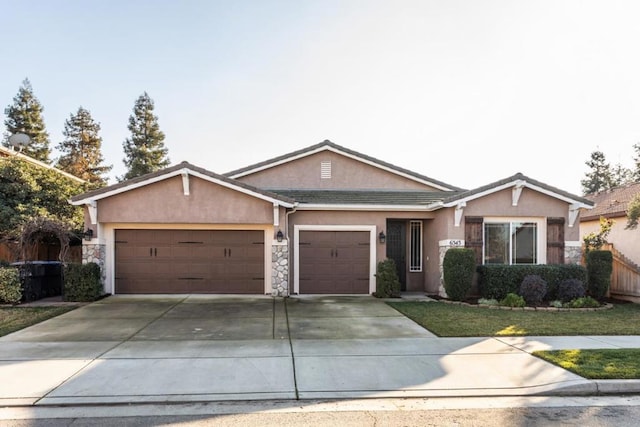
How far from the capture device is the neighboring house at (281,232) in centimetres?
1326

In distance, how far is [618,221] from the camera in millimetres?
16891

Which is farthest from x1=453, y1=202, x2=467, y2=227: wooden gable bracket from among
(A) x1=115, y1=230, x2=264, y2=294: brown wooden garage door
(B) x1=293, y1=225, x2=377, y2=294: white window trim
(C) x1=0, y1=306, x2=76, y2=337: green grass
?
(C) x1=0, y1=306, x2=76, y2=337: green grass

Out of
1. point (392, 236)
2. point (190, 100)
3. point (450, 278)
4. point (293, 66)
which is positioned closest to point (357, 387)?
point (450, 278)

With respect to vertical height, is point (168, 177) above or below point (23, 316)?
above

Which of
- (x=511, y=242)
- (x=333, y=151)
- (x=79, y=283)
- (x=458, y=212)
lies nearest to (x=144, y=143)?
(x=333, y=151)

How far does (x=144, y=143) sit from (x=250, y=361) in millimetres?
46207

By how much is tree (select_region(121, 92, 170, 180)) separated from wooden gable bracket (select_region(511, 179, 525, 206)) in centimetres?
4038

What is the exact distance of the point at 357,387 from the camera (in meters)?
5.64

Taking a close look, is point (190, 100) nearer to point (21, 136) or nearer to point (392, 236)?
point (21, 136)

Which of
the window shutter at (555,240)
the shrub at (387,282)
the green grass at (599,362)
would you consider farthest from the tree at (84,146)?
the green grass at (599,362)

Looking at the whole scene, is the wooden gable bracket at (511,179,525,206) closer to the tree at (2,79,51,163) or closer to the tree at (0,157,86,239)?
the tree at (0,157,86,239)

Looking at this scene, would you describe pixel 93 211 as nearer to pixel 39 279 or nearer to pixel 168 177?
pixel 168 177

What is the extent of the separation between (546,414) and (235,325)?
20.1 feet

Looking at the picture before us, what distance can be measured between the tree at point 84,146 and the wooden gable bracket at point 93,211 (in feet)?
119
